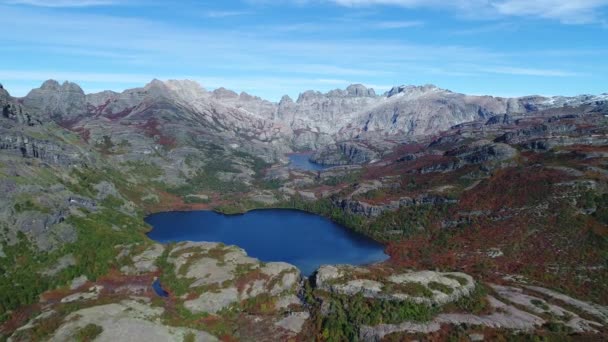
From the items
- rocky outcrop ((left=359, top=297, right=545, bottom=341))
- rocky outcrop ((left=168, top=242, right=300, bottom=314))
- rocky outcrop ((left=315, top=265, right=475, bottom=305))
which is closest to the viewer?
rocky outcrop ((left=359, top=297, right=545, bottom=341))

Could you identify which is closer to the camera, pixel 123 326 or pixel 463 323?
pixel 123 326

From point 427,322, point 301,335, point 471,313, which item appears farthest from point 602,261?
point 301,335

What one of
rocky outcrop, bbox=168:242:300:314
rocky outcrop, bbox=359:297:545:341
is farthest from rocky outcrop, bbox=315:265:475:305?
rocky outcrop, bbox=168:242:300:314

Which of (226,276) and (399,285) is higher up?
(399,285)

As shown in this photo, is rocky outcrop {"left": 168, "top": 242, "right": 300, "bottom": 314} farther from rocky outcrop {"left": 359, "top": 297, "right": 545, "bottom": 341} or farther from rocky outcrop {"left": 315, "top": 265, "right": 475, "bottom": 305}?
rocky outcrop {"left": 359, "top": 297, "right": 545, "bottom": 341}

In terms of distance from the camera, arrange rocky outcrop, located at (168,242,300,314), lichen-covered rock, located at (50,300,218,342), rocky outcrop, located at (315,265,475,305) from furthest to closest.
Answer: rocky outcrop, located at (168,242,300,314) < rocky outcrop, located at (315,265,475,305) < lichen-covered rock, located at (50,300,218,342)

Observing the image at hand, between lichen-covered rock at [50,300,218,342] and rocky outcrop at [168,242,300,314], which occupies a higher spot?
rocky outcrop at [168,242,300,314]

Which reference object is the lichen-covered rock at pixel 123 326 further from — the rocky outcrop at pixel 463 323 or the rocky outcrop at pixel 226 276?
the rocky outcrop at pixel 463 323

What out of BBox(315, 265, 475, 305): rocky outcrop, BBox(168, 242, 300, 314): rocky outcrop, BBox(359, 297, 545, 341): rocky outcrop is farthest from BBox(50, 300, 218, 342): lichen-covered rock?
BBox(359, 297, 545, 341): rocky outcrop

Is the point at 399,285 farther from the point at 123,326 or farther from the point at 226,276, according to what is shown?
the point at 123,326

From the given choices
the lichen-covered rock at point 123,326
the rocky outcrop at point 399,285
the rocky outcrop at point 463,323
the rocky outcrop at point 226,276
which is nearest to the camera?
the lichen-covered rock at point 123,326

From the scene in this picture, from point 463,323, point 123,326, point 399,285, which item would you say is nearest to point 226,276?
point 123,326

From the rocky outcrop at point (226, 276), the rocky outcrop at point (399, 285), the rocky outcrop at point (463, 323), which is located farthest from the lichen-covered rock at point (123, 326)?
the rocky outcrop at point (463, 323)

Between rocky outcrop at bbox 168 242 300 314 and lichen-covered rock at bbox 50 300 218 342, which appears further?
rocky outcrop at bbox 168 242 300 314
